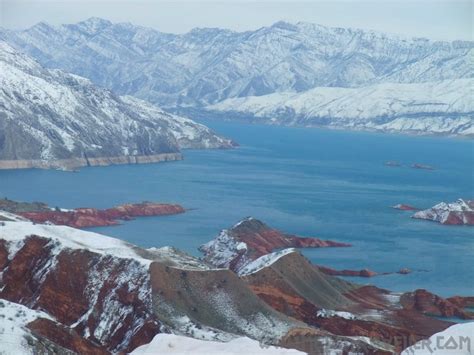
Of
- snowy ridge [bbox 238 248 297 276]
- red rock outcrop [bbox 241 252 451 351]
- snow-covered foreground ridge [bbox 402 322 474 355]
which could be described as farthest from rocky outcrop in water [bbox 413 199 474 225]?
snow-covered foreground ridge [bbox 402 322 474 355]

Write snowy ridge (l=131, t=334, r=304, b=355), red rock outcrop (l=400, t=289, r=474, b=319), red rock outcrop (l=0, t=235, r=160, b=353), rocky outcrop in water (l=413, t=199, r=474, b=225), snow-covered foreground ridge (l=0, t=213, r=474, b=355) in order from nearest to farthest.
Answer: snowy ridge (l=131, t=334, r=304, b=355) < snow-covered foreground ridge (l=0, t=213, r=474, b=355) < red rock outcrop (l=0, t=235, r=160, b=353) < red rock outcrop (l=400, t=289, r=474, b=319) < rocky outcrop in water (l=413, t=199, r=474, b=225)

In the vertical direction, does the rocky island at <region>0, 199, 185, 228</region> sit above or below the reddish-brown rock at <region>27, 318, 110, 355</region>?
below

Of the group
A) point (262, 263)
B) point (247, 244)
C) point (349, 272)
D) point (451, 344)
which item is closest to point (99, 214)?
point (247, 244)

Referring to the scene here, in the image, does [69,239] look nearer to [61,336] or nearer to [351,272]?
[61,336]

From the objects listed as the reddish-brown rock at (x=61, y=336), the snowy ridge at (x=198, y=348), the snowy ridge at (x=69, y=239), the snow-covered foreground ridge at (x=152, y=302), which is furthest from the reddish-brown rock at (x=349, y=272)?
the snowy ridge at (x=198, y=348)

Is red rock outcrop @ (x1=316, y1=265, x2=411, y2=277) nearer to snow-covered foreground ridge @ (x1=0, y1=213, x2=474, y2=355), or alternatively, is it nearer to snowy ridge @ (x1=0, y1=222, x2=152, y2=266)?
snow-covered foreground ridge @ (x1=0, y1=213, x2=474, y2=355)

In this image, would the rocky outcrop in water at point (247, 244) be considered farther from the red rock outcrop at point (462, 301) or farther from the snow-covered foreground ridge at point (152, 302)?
the red rock outcrop at point (462, 301)

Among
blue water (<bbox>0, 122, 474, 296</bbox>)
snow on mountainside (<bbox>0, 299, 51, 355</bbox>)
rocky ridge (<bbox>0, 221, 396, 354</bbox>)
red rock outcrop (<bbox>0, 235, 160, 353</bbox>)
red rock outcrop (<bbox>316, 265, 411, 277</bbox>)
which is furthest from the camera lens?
blue water (<bbox>0, 122, 474, 296</bbox>)
